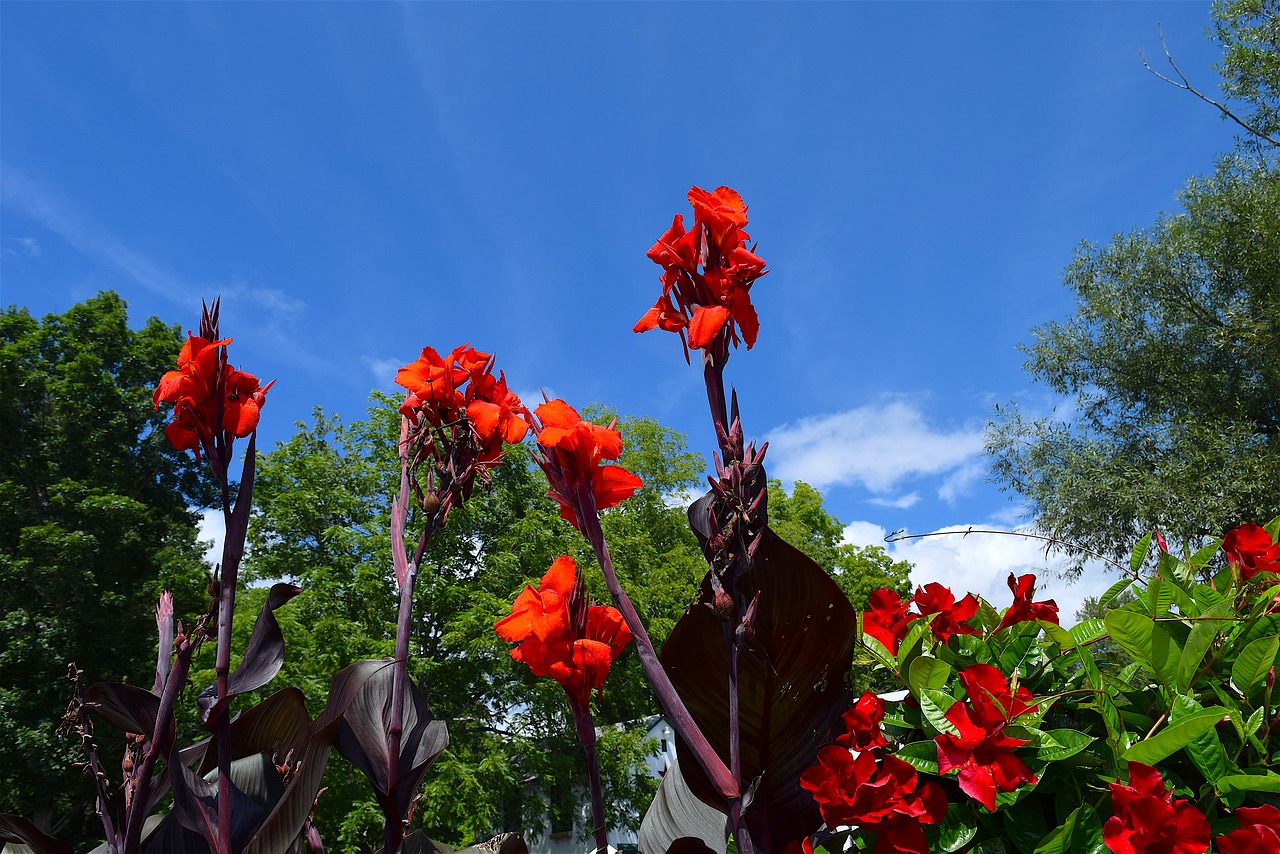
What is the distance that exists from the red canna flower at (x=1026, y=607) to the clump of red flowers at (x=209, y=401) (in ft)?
4.04

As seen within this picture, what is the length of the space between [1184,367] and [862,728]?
15018mm

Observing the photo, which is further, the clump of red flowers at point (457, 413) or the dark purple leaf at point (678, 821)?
the clump of red flowers at point (457, 413)

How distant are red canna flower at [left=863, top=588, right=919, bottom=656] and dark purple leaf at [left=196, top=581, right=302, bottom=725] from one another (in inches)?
35.6

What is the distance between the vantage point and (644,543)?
16609mm

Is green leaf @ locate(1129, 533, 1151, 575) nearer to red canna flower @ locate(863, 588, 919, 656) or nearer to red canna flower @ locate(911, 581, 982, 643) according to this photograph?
red canna flower @ locate(911, 581, 982, 643)

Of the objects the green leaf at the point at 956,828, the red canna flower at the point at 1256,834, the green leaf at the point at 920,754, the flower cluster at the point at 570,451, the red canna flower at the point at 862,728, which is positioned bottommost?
the red canna flower at the point at 1256,834

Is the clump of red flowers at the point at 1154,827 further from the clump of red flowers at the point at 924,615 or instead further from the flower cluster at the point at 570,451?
the flower cluster at the point at 570,451

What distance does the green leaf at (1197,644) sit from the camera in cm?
92

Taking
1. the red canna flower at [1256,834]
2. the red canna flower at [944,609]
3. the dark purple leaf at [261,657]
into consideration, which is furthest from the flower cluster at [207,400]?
the red canna flower at [1256,834]

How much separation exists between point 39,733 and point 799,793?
18.3 meters

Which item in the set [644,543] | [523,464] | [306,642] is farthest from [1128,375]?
[306,642]

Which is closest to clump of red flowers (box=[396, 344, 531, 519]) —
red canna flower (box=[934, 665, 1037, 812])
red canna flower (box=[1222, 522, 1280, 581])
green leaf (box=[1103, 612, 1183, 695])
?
red canna flower (box=[934, 665, 1037, 812])

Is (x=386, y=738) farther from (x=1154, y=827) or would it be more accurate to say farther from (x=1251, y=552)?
(x=1251, y=552)

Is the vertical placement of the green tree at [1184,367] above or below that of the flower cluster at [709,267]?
above
